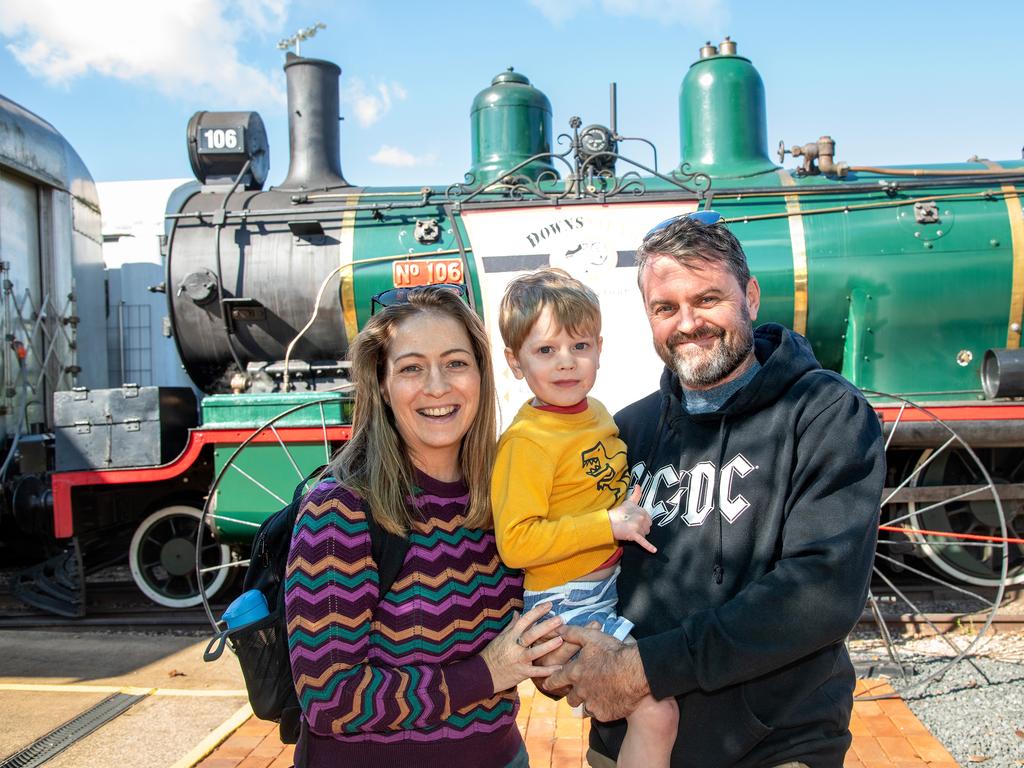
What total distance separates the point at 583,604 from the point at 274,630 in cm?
65

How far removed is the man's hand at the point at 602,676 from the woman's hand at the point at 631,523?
203 mm

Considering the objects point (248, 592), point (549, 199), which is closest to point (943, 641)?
point (549, 199)

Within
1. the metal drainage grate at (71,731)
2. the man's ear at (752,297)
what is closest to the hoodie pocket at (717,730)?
the man's ear at (752,297)

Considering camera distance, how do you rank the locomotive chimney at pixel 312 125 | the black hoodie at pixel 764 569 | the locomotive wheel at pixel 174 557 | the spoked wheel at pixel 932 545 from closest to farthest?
the black hoodie at pixel 764 569 < the spoked wheel at pixel 932 545 < the locomotive wheel at pixel 174 557 < the locomotive chimney at pixel 312 125

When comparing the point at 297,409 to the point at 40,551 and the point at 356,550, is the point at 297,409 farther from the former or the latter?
the point at 40,551

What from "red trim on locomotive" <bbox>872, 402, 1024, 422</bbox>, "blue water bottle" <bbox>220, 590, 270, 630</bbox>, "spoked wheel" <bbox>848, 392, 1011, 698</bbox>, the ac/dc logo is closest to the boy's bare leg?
the ac/dc logo

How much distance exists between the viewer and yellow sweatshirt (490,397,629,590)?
65.1 inches

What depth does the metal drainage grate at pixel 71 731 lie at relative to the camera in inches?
124

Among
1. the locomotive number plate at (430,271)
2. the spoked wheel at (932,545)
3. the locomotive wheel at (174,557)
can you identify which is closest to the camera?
the spoked wheel at (932,545)

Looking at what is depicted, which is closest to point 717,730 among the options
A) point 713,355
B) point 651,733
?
point 651,733

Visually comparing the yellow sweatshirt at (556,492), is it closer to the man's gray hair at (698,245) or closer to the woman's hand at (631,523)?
the woman's hand at (631,523)

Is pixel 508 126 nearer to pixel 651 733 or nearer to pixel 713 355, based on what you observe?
pixel 713 355

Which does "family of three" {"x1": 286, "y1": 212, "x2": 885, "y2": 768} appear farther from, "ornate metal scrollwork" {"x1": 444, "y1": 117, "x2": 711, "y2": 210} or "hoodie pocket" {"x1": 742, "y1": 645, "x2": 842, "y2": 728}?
"ornate metal scrollwork" {"x1": 444, "y1": 117, "x2": 711, "y2": 210}

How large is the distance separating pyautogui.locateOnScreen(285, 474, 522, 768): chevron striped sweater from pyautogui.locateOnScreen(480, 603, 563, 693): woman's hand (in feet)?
0.09
